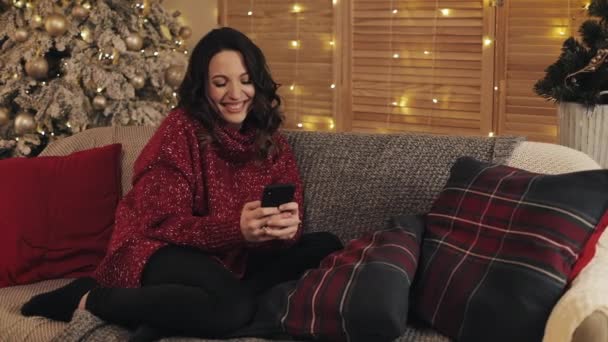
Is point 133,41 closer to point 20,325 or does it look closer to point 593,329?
point 20,325

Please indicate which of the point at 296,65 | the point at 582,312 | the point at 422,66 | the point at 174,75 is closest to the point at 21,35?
the point at 174,75

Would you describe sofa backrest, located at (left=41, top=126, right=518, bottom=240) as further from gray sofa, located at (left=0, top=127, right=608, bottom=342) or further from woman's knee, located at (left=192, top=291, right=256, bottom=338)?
woman's knee, located at (left=192, top=291, right=256, bottom=338)

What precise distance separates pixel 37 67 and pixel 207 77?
4.96ft

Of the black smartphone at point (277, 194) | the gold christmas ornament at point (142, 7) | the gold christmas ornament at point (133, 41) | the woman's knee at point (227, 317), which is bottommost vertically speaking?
the woman's knee at point (227, 317)

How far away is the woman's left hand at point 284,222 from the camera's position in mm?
2109

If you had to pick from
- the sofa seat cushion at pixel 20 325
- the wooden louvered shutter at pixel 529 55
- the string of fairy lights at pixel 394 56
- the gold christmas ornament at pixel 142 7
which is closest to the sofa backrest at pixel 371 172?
the sofa seat cushion at pixel 20 325

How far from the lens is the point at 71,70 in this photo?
370 centimetres

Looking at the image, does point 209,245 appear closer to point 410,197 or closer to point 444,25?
point 410,197

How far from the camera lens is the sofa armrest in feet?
4.93

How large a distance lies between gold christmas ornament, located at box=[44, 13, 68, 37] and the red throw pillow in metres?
1.25

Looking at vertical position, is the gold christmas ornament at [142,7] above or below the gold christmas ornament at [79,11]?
above

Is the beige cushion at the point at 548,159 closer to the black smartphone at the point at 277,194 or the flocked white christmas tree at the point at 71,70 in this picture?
the black smartphone at the point at 277,194

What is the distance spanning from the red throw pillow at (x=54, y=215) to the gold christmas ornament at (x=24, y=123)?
1189 mm

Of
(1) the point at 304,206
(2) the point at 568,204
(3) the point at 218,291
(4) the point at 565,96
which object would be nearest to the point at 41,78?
(1) the point at 304,206
